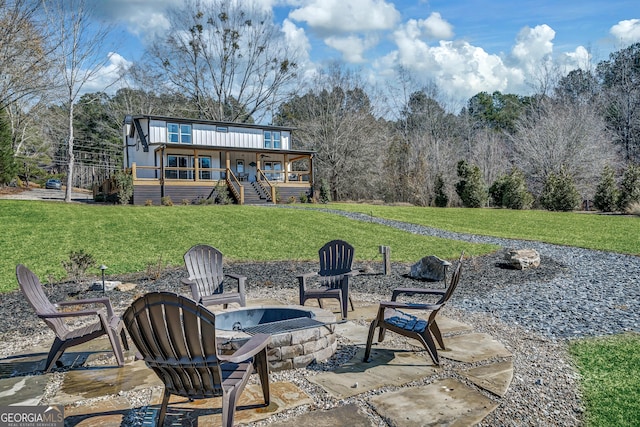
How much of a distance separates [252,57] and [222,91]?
3935 millimetres

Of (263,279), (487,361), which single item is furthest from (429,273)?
(487,361)

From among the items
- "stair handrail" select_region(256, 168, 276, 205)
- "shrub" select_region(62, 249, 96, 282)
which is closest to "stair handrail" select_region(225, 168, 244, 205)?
"stair handrail" select_region(256, 168, 276, 205)

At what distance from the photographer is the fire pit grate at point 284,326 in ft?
13.2

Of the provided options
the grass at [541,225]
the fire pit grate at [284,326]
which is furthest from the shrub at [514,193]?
the fire pit grate at [284,326]

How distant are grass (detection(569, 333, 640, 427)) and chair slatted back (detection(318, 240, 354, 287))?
117 inches

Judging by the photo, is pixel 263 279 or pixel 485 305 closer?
pixel 485 305

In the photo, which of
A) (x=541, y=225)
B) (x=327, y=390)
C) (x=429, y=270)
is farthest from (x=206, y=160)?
(x=327, y=390)

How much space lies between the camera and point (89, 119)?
4803 centimetres

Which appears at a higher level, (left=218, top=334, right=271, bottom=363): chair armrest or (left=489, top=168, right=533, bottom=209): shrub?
(left=489, top=168, right=533, bottom=209): shrub

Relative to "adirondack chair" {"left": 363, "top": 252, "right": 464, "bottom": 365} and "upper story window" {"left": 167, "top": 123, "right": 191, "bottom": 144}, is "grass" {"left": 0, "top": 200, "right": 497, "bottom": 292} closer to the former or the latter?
"adirondack chair" {"left": 363, "top": 252, "right": 464, "bottom": 365}

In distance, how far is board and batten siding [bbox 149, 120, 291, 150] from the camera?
1035 inches

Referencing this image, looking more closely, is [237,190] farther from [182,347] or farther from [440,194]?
[182,347]

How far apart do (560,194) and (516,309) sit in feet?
64.4

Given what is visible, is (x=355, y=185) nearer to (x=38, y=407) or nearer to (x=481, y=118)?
(x=481, y=118)
